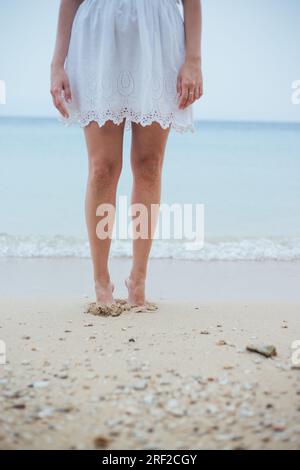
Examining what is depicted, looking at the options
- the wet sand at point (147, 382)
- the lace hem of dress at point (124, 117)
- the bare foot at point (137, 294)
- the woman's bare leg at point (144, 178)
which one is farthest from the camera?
the bare foot at point (137, 294)

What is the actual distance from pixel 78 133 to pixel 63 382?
14.0m

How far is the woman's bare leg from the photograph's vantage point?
207 cm

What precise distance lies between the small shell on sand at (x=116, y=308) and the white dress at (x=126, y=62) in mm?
709

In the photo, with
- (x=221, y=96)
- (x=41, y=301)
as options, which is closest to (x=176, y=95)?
(x=41, y=301)

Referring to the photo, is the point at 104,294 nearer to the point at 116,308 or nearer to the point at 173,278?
the point at 116,308

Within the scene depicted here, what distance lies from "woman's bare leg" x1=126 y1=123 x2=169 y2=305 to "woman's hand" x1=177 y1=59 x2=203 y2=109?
5.5 inches

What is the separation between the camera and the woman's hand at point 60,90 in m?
2.01

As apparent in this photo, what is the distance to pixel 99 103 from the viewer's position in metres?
1.95

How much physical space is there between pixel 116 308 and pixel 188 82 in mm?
913

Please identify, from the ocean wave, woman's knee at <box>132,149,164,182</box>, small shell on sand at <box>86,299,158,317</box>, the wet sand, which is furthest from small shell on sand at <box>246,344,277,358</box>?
the ocean wave

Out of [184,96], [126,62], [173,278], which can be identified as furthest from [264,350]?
[173,278]

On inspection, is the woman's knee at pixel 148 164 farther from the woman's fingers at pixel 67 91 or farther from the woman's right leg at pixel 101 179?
the woman's fingers at pixel 67 91

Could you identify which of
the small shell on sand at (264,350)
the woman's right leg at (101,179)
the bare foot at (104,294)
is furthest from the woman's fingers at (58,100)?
the small shell on sand at (264,350)
